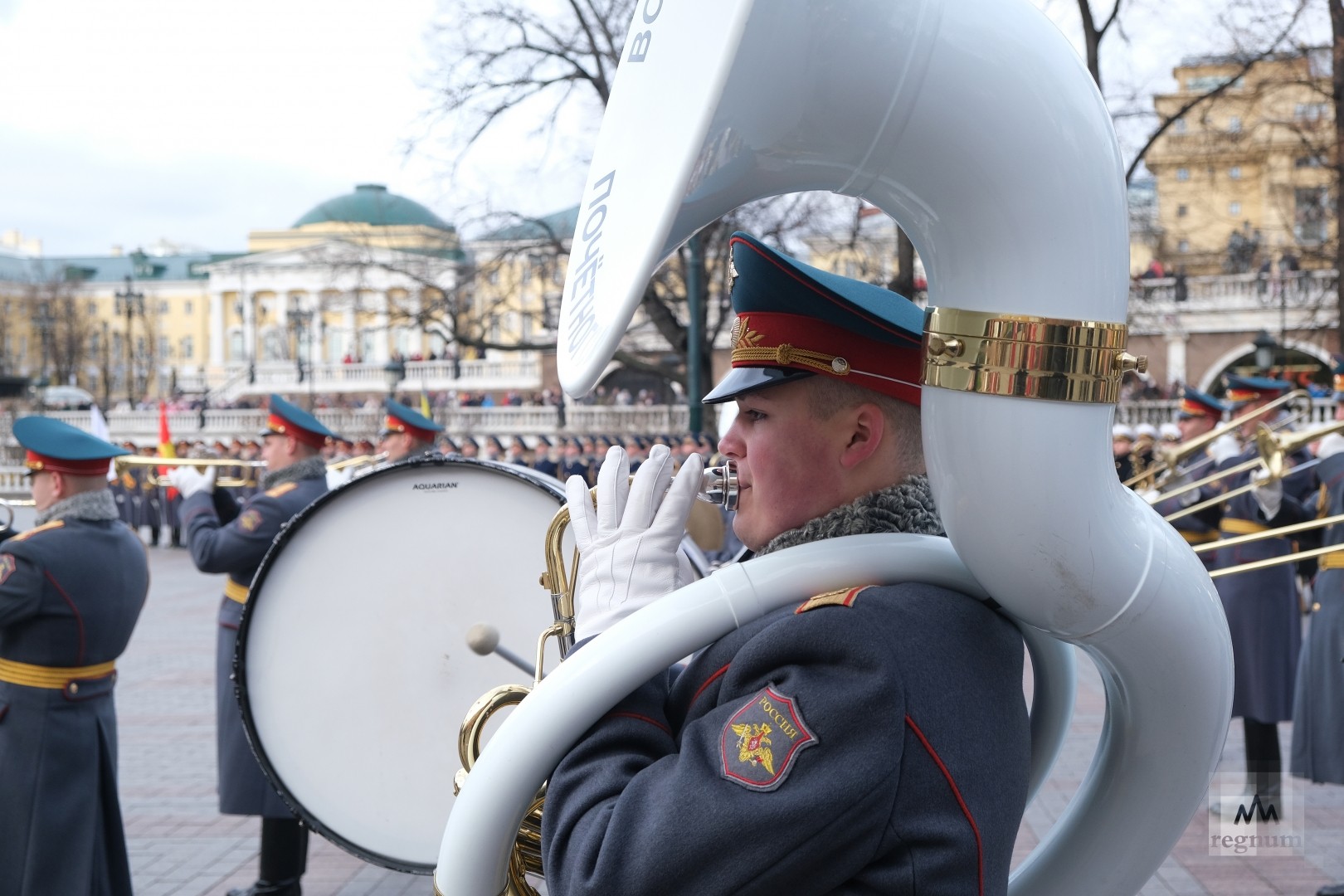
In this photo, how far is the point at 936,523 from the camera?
180 centimetres

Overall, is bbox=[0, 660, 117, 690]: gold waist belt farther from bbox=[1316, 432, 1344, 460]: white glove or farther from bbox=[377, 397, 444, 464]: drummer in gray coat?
bbox=[1316, 432, 1344, 460]: white glove

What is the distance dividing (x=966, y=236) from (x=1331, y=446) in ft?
18.7

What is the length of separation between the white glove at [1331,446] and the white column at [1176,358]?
3011 centimetres

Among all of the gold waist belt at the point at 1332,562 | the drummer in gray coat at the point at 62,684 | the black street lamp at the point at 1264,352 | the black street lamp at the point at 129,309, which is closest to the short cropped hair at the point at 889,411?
the drummer in gray coat at the point at 62,684

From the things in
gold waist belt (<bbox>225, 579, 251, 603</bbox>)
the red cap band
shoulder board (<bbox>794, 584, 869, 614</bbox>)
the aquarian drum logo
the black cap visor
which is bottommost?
gold waist belt (<bbox>225, 579, 251, 603</bbox>)

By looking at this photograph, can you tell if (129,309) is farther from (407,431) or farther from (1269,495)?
(1269,495)

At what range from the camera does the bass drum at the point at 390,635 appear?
3246mm

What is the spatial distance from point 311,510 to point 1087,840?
2.29 m

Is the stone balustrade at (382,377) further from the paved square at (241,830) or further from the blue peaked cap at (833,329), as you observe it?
the blue peaked cap at (833,329)

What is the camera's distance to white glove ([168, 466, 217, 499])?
571 centimetres

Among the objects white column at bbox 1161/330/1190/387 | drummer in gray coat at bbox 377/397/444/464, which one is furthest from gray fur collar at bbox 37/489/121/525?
white column at bbox 1161/330/1190/387

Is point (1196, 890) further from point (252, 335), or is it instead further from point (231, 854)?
point (252, 335)

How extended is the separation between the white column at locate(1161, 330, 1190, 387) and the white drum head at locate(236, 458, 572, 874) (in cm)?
3442

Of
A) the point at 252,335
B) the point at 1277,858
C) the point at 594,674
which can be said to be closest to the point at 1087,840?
the point at 594,674
